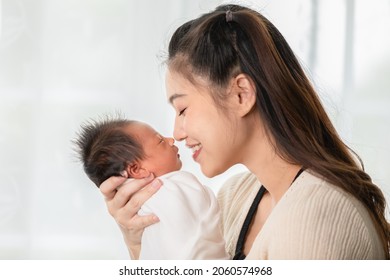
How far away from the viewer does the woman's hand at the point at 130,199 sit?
3.51 feet

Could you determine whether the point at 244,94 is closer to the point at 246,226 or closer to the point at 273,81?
the point at 273,81

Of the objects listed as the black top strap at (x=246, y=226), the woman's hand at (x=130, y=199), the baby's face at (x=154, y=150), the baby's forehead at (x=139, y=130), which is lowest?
the black top strap at (x=246, y=226)

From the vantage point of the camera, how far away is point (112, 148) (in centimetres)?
108

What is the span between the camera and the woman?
952mm

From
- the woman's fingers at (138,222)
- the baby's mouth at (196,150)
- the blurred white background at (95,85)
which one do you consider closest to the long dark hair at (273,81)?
the baby's mouth at (196,150)

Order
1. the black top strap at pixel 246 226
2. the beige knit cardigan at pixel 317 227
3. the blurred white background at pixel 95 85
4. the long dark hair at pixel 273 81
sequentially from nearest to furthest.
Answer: the beige knit cardigan at pixel 317 227
the long dark hair at pixel 273 81
the black top strap at pixel 246 226
the blurred white background at pixel 95 85

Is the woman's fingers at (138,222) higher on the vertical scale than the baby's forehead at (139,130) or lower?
lower

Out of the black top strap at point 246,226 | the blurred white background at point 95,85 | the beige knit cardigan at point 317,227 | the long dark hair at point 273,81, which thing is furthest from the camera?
the blurred white background at point 95,85

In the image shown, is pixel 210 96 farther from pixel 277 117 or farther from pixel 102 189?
pixel 102 189

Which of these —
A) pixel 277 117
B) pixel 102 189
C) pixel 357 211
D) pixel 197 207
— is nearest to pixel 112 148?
pixel 102 189

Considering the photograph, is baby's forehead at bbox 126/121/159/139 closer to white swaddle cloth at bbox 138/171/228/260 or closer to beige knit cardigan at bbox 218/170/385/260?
white swaddle cloth at bbox 138/171/228/260

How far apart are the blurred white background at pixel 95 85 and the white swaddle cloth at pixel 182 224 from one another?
0.36m

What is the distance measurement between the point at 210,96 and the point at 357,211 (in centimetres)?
31

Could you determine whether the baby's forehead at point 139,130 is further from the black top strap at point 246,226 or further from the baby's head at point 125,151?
the black top strap at point 246,226
